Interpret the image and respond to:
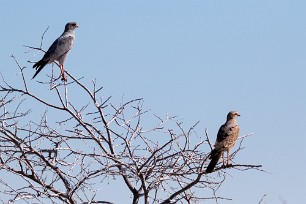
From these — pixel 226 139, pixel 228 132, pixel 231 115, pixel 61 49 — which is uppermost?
pixel 61 49

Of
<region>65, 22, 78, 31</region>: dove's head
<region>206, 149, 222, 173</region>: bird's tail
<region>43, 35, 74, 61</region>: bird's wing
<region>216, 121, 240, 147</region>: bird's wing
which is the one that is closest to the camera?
<region>206, 149, 222, 173</region>: bird's tail

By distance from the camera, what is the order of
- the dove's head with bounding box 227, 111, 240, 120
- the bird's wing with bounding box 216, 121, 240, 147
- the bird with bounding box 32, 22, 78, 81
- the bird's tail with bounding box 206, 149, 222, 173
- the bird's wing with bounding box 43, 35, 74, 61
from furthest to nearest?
1. the bird's wing with bounding box 43, 35, 74, 61
2. the bird with bounding box 32, 22, 78, 81
3. the dove's head with bounding box 227, 111, 240, 120
4. the bird's wing with bounding box 216, 121, 240, 147
5. the bird's tail with bounding box 206, 149, 222, 173

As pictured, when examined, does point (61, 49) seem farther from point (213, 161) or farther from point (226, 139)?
point (213, 161)

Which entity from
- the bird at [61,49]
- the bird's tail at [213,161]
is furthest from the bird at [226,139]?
the bird at [61,49]

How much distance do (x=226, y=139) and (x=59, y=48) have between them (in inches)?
150

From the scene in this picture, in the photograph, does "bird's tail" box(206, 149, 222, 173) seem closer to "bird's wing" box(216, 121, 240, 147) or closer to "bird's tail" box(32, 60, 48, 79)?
"bird's wing" box(216, 121, 240, 147)

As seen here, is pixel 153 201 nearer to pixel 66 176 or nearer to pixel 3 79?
pixel 66 176

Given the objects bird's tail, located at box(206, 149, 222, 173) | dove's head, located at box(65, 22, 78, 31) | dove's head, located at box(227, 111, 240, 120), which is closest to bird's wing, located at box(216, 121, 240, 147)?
dove's head, located at box(227, 111, 240, 120)

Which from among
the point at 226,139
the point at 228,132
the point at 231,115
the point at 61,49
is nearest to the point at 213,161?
the point at 226,139

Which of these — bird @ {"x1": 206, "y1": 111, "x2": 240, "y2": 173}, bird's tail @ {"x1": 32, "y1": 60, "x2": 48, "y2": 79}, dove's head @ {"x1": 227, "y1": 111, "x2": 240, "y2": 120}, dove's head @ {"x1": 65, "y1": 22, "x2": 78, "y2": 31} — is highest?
dove's head @ {"x1": 65, "y1": 22, "x2": 78, "y2": 31}

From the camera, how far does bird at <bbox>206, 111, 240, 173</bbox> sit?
6844 millimetres

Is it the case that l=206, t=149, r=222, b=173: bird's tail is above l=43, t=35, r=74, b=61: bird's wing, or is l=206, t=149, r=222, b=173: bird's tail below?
below

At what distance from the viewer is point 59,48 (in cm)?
1025

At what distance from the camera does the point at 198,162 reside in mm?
6859
